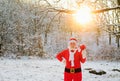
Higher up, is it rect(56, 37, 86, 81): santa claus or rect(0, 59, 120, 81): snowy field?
rect(56, 37, 86, 81): santa claus

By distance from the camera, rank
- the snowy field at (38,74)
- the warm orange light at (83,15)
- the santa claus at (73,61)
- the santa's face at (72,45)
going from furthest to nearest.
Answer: the snowy field at (38,74), the warm orange light at (83,15), the santa's face at (72,45), the santa claus at (73,61)

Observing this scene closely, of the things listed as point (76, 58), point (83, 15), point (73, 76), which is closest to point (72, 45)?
point (76, 58)

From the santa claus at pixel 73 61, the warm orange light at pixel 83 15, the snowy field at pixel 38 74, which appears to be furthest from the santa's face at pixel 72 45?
the snowy field at pixel 38 74

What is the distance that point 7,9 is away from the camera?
39.6 metres

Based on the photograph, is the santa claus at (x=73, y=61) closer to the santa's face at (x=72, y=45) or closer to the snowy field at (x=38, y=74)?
the santa's face at (x=72, y=45)


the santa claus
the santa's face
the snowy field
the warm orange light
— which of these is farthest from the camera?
the snowy field

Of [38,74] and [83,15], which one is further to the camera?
[38,74]

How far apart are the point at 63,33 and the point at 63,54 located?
156ft

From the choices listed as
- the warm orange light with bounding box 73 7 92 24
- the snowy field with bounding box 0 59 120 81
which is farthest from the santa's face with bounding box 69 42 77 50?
the snowy field with bounding box 0 59 120 81

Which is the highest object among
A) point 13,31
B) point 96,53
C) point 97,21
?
point 97,21

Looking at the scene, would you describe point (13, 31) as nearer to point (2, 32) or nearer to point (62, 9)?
point (2, 32)

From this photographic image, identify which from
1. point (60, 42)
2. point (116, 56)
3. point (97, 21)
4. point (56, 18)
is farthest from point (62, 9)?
point (60, 42)

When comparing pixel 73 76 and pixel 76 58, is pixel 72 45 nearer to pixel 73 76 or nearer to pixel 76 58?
pixel 76 58

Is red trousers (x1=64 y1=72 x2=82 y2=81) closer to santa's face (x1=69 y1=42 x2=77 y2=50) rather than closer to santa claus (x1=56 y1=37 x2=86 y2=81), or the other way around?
santa claus (x1=56 y1=37 x2=86 y2=81)
